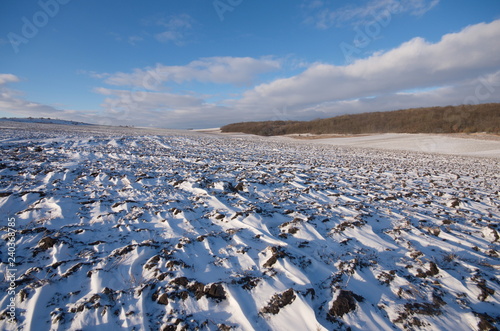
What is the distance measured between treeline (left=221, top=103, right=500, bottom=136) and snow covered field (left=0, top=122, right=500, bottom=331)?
156 feet

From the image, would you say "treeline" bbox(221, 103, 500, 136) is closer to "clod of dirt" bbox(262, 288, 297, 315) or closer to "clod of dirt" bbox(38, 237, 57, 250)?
"clod of dirt" bbox(262, 288, 297, 315)

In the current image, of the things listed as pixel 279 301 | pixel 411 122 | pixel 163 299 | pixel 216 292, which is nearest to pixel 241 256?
pixel 216 292

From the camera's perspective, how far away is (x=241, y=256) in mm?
3824

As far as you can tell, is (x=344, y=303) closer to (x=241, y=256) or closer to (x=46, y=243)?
(x=241, y=256)

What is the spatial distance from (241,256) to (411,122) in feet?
202

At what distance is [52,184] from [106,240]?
3.85 metres

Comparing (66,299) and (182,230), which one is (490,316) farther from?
(66,299)

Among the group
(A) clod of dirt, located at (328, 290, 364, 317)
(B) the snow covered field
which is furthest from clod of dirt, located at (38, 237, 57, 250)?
(A) clod of dirt, located at (328, 290, 364, 317)

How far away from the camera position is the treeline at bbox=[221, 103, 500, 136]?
143 ft

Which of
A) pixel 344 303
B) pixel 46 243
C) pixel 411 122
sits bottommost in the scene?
pixel 344 303

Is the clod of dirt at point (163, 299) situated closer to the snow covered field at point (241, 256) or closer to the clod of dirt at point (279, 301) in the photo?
the snow covered field at point (241, 256)

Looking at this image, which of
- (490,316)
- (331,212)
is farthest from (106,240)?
(490,316)

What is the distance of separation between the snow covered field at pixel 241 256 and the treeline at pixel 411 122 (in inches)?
1866

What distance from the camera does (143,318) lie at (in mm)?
2633
